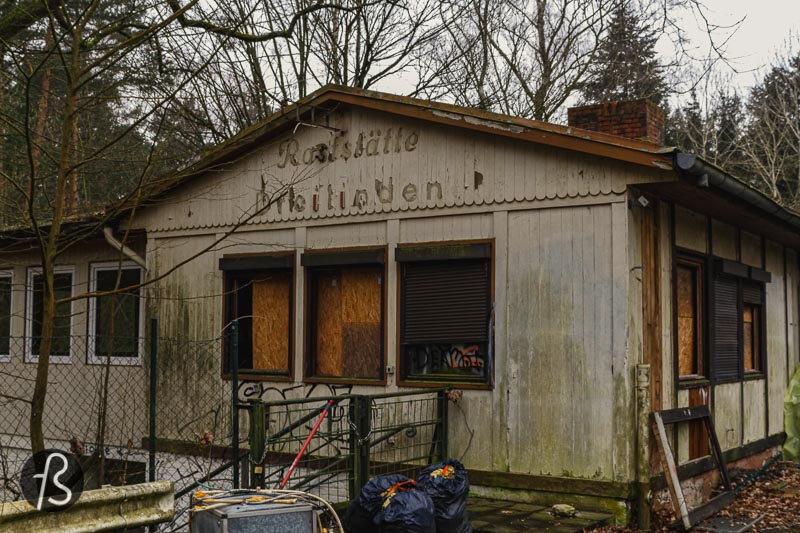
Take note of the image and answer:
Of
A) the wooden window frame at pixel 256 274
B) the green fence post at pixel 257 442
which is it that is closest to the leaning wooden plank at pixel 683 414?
the green fence post at pixel 257 442

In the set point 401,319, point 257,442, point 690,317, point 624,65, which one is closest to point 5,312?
point 401,319

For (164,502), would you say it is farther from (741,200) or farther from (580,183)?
(741,200)

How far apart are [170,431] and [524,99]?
16.5m

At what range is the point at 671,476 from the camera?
31.3 ft

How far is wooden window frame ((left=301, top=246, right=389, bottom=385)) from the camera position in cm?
1125

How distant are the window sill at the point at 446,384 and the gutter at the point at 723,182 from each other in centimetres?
319

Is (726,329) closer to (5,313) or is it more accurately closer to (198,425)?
(198,425)

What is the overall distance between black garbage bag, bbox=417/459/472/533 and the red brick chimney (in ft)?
16.3

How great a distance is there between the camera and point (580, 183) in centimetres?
994

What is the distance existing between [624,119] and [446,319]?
332 centimetres

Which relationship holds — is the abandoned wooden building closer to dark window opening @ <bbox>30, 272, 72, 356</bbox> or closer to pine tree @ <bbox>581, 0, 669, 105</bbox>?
dark window opening @ <bbox>30, 272, 72, 356</bbox>

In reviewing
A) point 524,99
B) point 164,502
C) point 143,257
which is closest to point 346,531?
point 164,502

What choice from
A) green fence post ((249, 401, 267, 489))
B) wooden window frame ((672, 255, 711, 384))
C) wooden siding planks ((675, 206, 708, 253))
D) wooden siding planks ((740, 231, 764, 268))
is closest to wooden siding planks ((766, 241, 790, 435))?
wooden siding planks ((740, 231, 764, 268))

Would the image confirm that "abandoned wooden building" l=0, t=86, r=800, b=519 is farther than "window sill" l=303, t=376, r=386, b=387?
No
